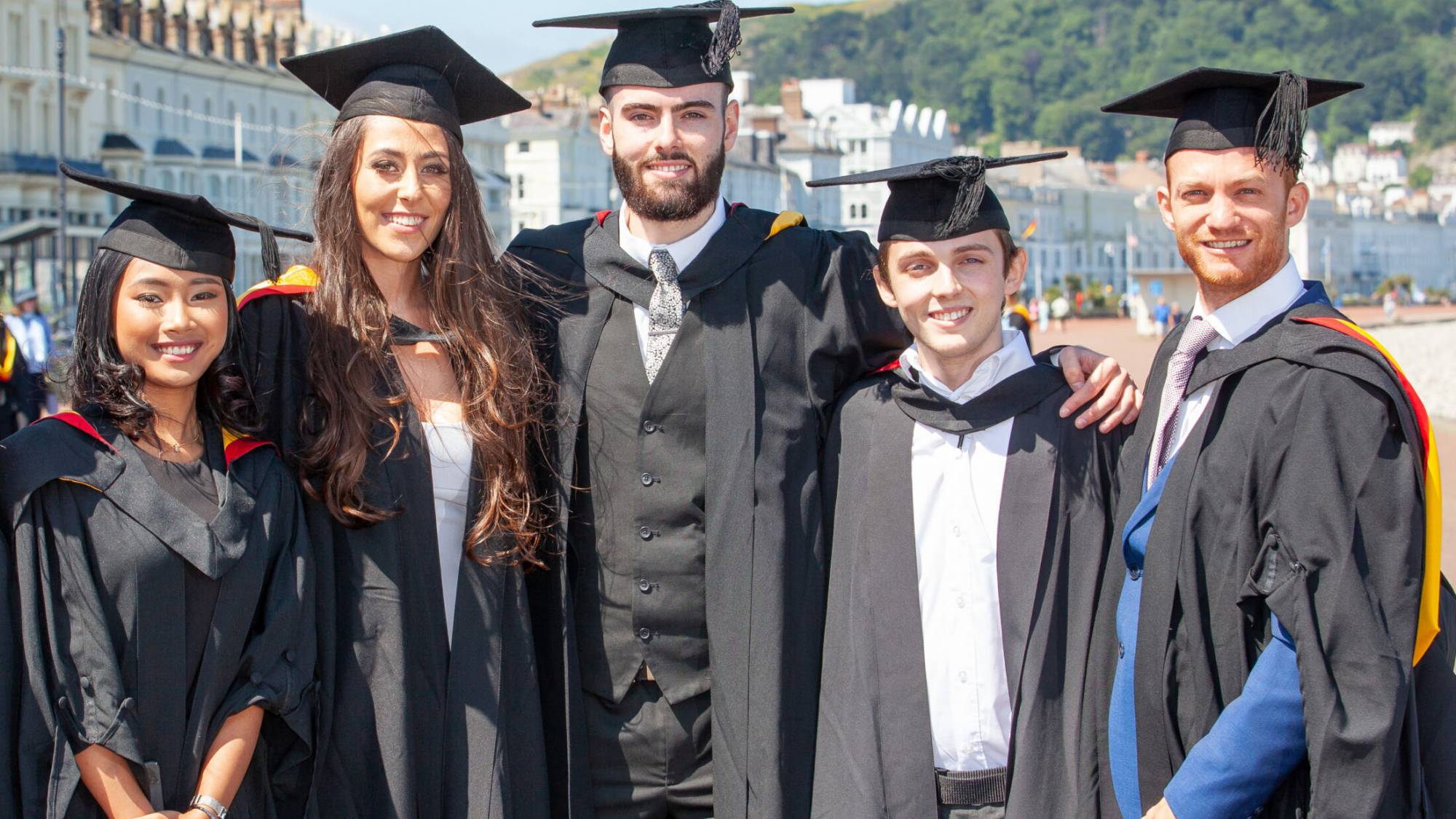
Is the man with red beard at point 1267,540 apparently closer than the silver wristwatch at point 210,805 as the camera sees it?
Yes

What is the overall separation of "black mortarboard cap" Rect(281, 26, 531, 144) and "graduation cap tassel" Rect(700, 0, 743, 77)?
0.49m

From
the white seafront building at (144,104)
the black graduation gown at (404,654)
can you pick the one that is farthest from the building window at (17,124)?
the black graduation gown at (404,654)

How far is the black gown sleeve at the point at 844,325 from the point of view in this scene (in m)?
4.21

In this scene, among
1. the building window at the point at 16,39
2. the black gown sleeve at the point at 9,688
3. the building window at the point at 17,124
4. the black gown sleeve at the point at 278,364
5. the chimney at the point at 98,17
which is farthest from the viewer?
the chimney at the point at 98,17

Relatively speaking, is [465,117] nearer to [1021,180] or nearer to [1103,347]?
[1103,347]

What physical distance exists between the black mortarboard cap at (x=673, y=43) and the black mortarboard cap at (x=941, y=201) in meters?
0.51

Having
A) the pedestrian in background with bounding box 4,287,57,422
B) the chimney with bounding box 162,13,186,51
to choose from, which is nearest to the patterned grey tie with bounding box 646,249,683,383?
the pedestrian in background with bounding box 4,287,57,422

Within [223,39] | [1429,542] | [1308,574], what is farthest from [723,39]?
[223,39]

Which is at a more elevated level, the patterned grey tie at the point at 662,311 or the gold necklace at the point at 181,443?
the patterned grey tie at the point at 662,311

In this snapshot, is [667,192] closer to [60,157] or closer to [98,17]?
[60,157]

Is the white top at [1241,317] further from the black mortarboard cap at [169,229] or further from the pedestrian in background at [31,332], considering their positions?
the pedestrian in background at [31,332]

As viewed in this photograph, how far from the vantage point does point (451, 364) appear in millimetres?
4105

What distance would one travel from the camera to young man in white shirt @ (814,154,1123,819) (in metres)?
3.78

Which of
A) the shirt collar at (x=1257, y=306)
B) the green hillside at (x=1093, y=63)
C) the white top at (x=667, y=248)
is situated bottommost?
the shirt collar at (x=1257, y=306)
